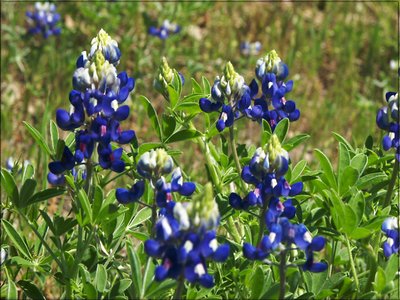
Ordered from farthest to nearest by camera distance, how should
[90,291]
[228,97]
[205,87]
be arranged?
[205,87]
[228,97]
[90,291]

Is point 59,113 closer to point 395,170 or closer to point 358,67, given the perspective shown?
point 395,170

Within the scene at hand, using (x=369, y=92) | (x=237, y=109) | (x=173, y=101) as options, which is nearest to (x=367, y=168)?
(x=237, y=109)

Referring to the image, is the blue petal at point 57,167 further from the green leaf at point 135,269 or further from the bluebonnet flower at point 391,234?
the bluebonnet flower at point 391,234

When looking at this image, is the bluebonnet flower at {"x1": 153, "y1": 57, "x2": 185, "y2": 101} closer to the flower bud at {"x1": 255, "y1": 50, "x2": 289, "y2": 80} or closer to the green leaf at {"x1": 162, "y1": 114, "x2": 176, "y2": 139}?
the green leaf at {"x1": 162, "y1": 114, "x2": 176, "y2": 139}

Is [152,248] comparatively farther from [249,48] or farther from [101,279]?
[249,48]

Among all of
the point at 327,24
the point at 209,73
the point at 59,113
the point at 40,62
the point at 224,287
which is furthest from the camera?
the point at 327,24

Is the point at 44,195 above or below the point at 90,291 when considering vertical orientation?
above

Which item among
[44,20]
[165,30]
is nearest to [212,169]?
[165,30]
